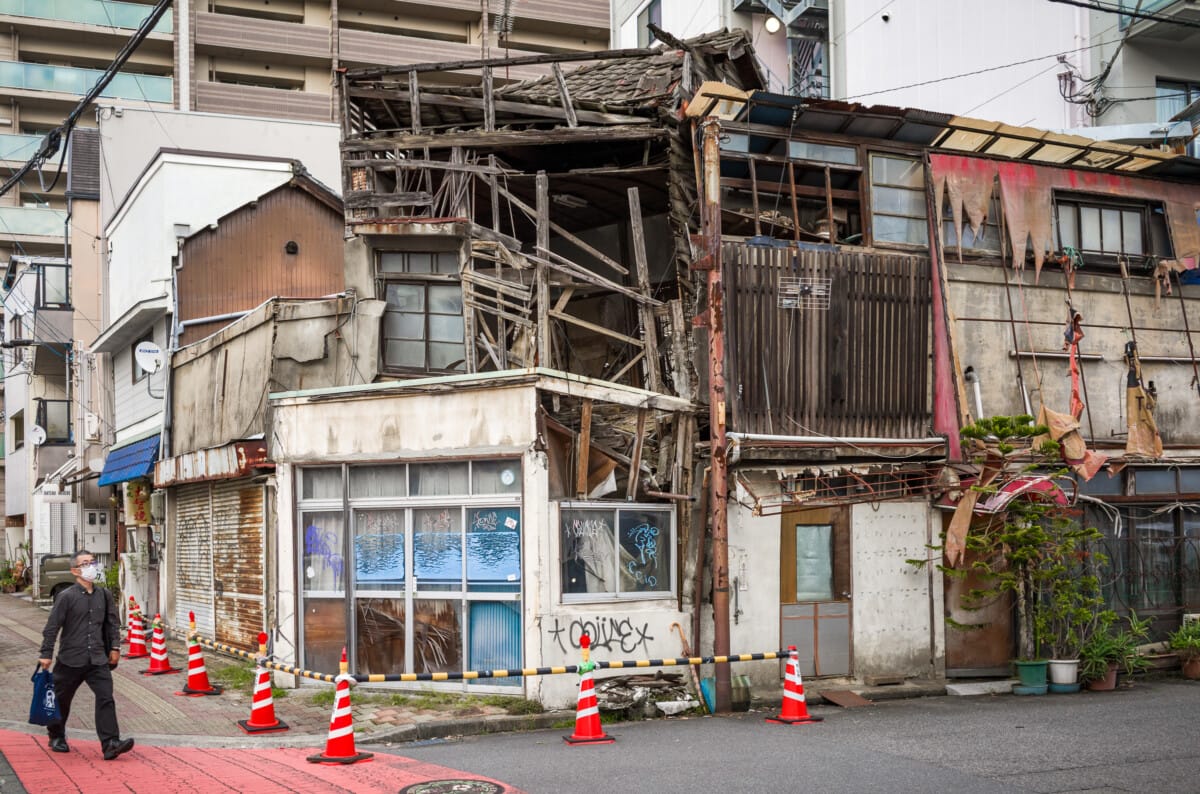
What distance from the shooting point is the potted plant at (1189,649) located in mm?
16062

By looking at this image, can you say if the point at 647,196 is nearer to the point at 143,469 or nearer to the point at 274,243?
the point at 274,243

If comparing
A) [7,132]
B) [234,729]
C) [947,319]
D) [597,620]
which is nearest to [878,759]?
[597,620]

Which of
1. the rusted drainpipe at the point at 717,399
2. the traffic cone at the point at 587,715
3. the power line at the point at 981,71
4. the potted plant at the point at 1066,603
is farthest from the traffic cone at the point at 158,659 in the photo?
the power line at the point at 981,71

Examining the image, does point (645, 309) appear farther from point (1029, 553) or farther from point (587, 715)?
point (587, 715)

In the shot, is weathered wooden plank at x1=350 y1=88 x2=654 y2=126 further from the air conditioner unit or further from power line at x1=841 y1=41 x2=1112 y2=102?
the air conditioner unit

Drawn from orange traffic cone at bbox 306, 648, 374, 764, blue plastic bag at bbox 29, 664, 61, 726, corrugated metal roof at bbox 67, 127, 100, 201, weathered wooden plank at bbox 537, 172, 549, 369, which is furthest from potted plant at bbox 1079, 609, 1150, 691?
corrugated metal roof at bbox 67, 127, 100, 201

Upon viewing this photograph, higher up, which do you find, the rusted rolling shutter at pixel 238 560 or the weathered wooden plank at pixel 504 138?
the weathered wooden plank at pixel 504 138

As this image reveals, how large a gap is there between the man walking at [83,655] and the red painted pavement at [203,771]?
0.76 ft

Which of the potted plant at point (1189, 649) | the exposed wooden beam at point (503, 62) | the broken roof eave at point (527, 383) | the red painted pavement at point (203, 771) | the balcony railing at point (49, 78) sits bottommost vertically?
the potted plant at point (1189, 649)

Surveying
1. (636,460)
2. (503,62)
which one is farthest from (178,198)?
(636,460)

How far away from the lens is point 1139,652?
16.2 m

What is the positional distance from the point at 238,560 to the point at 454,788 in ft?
32.8

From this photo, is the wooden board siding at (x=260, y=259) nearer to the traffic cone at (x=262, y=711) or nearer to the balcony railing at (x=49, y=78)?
the traffic cone at (x=262, y=711)

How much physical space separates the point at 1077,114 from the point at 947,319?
9.75m
